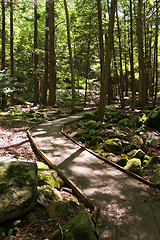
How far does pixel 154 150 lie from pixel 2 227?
6.95 m

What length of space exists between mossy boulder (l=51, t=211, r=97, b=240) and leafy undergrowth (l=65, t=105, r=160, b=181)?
9.85ft

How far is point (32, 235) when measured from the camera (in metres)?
3.05

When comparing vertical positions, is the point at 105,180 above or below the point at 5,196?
below

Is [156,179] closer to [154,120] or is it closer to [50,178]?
[50,178]

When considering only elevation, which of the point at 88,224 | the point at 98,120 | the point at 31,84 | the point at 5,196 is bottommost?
the point at 88,224

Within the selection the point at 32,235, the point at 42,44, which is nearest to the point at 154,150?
the point at 32,235

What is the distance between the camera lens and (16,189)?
11.4 ft

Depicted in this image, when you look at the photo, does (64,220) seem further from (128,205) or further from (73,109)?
(73,109)

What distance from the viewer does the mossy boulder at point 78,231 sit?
111 inches

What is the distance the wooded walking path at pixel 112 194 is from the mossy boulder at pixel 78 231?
36 cm

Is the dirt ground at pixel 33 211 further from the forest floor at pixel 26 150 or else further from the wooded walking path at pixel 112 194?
the wooded walking path at pixel 112 194

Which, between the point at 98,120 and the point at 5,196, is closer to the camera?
the point at 5,196

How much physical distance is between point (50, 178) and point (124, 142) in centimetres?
423

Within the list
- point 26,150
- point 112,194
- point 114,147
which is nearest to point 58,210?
point 112,194
